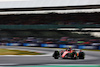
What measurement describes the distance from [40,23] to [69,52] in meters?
21.4

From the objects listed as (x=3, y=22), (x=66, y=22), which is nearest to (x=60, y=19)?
(x=66, y=22)

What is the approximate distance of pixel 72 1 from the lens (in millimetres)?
33000

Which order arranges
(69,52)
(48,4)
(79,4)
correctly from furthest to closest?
Answer: (48,4) < (79,4) < (69,52)

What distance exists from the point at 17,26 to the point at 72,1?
9.22 metres

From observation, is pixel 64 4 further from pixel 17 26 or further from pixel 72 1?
pixel 17 26

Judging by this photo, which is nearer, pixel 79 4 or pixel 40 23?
pixel 79 4

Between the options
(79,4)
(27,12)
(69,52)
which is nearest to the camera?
(69,52)

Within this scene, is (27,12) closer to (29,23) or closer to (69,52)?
(29,23)

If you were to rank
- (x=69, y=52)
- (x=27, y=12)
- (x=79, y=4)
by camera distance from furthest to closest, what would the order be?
(x=27, y=12), (x=79, y=4), (x=69, y=52)

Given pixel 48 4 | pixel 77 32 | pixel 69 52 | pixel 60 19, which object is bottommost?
pixel 69 52

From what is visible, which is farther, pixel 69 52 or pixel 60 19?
pixel 60 19

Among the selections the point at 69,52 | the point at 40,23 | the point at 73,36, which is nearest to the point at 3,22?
the point at 40,23

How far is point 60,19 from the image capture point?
1326 inches

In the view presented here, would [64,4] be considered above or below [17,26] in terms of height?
above
